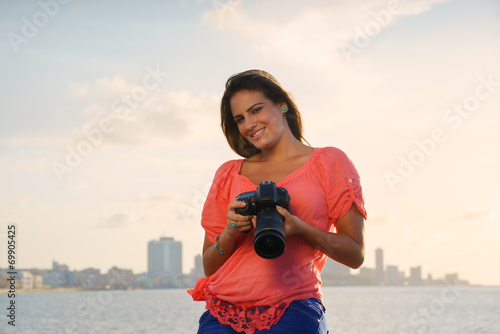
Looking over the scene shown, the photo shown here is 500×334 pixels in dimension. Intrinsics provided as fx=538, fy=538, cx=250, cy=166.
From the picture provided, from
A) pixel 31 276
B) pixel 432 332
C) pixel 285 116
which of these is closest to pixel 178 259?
pixel 31 276

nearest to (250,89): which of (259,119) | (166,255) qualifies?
(259,119)

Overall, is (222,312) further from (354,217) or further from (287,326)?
→ (354,217)

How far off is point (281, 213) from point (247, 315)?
39 cm

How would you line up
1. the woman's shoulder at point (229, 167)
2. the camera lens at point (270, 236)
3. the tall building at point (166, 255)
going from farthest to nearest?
the tall building at point (166, 255)
the woman's shoulder at point (229, 167)
the camera lens at point (270, 236)

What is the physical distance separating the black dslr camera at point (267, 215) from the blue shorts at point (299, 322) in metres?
0.23

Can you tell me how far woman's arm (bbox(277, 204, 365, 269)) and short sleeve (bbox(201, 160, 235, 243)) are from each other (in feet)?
1.46

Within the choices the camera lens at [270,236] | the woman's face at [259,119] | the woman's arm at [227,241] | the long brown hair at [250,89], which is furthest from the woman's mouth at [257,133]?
the camera lens at [270,236]

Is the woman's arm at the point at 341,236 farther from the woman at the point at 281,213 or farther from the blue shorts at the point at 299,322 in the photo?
the blue shorts at the point at 299,322

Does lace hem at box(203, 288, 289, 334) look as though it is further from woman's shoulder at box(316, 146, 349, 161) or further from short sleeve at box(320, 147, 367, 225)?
woman's shoulder at box(316, 146, 349, 161)

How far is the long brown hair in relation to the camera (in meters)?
2.29

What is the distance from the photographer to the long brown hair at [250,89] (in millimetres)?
2285

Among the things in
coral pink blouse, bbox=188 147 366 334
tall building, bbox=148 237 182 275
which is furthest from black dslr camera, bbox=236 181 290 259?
tall building, bbox=148 237 182 275

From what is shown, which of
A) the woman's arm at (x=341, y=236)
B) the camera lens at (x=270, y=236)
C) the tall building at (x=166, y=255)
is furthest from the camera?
the tall building at (x=166, y=255)

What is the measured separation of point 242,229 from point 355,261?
45 centimetres
